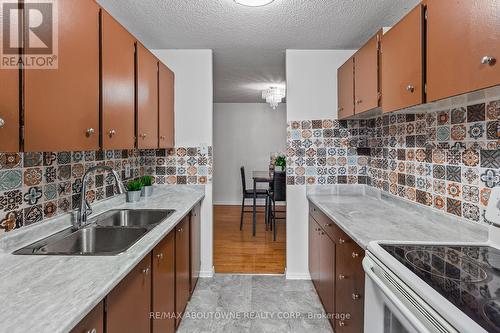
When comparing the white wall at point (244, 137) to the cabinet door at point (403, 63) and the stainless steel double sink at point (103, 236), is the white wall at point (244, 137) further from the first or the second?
the cabinet door at point (403, 63)

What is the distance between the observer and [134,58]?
1.92 meters

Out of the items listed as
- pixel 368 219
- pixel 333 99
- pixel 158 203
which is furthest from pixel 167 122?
pixel 368 219

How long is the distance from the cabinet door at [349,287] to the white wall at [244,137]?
4778 mm

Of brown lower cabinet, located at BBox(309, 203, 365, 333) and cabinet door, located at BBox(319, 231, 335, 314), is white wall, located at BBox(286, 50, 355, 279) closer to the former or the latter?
brown lower cabinet, located at BBox(309, 203, 365, 333)

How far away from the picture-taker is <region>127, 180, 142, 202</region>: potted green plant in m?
2.42

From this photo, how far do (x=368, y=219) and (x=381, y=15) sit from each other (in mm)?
1505

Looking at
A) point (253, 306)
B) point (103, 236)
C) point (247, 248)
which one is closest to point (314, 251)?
point (253, 306)

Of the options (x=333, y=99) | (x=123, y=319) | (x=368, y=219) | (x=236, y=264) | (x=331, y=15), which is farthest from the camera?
(x=236, y=264)

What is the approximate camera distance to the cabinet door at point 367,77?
6.63 feet

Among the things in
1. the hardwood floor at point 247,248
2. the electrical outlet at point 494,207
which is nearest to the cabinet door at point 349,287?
the electrical outlet at point 494,207

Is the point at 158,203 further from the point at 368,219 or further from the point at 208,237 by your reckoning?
the point at 368,219

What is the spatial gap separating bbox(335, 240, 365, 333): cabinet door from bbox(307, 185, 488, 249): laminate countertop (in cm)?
12

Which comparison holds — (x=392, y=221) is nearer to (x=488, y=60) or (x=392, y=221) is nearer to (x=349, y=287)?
(x=349, y=287)

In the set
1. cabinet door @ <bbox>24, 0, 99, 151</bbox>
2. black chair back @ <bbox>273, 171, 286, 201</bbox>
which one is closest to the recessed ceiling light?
cabinet door @ <bbox>24, 0, 99, 151</bbox>
